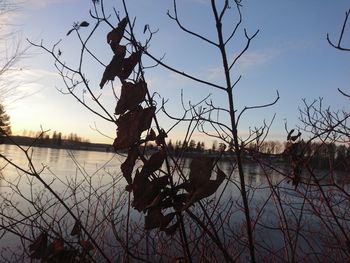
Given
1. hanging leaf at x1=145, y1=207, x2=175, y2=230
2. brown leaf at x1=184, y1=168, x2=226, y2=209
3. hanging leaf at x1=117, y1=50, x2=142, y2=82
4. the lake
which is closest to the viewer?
brown leaf at x1=184, y1=168, x2=226, y2=209

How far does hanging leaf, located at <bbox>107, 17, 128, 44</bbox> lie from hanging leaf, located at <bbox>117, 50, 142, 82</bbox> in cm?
7

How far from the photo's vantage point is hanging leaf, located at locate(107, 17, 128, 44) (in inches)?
44.4

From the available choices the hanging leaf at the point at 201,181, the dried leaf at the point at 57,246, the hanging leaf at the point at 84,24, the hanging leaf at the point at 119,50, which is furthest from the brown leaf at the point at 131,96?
the dried leaf at the point at 57,246

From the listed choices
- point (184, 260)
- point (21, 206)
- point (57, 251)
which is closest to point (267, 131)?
point (184, 260)

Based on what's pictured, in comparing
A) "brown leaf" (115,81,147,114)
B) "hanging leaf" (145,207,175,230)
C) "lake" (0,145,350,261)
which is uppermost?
"brown leaf" (115,81,147,114)

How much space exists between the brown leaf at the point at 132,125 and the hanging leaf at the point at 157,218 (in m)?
0.18

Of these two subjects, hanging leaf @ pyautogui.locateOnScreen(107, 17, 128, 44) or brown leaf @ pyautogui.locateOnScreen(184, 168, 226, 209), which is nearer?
brown leaf @ pyautogui.locateOnScreen(184, 168, 226, 209)

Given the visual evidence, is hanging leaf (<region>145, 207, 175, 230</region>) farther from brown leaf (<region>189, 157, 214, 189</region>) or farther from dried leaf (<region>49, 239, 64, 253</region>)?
dried leaf (<region>49, 239, 64, 253</region>)

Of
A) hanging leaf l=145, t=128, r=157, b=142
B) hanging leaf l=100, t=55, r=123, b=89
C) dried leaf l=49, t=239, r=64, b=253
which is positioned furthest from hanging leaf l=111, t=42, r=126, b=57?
dried leaf l=49, t=239, r=64, b=253

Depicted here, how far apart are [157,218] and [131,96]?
33 centimetres

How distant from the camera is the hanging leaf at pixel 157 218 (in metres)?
0.97

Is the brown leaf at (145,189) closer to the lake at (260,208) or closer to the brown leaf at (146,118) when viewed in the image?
the brown leaf at (146,118)

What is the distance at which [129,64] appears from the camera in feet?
3.62

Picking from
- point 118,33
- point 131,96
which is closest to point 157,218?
point 131,96
